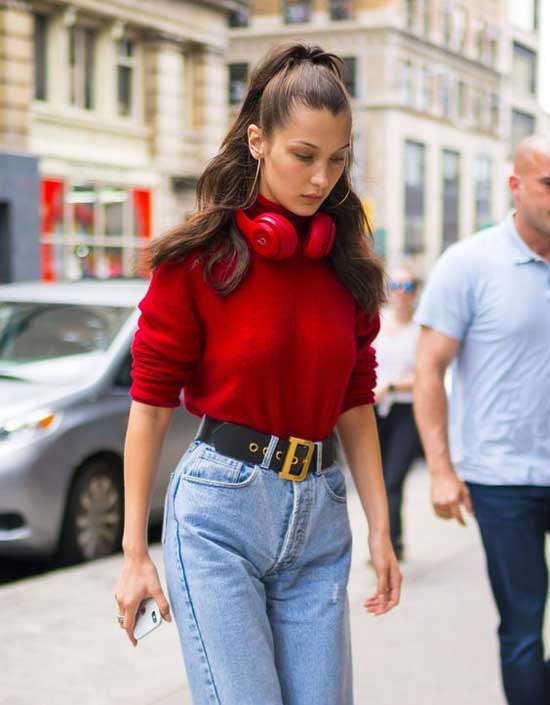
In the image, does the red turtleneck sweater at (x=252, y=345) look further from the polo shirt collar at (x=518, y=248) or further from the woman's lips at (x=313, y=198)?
the polo shirt collar at (x=518, y=248)

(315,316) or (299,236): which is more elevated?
(299,236)

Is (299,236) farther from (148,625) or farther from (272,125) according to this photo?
(148,625)

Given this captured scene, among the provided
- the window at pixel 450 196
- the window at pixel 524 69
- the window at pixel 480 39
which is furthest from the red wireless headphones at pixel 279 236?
the window at pixel 524 69

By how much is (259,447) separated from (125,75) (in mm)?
24515

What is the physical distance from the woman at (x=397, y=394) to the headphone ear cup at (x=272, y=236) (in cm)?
450

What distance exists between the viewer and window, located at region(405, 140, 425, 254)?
48406 mm

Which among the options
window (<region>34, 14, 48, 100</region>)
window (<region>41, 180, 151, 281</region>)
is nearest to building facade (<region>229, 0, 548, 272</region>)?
window (<region>41, 180, 151, 281</region>)

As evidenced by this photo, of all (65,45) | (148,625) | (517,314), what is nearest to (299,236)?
(148,625)

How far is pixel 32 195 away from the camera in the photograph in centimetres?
2330

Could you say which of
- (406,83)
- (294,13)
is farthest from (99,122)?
A: (406,83)

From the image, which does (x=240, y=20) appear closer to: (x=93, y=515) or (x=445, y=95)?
(x=445, y=95)

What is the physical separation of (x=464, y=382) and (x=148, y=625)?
166 cm

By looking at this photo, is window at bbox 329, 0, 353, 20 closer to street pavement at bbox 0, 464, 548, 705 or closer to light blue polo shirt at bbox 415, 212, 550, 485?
street pavement at bbox 0, 464, 548, 705

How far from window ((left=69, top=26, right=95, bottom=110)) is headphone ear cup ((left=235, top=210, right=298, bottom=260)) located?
75.7ft
